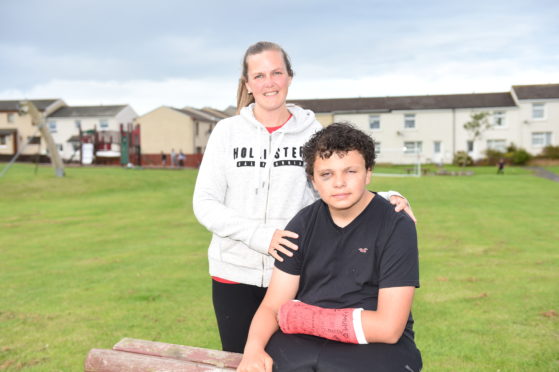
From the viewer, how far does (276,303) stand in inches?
114

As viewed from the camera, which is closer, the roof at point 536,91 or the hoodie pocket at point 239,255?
the hoodie pocket at point 239,255

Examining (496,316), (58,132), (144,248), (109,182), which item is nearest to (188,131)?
(58,132)

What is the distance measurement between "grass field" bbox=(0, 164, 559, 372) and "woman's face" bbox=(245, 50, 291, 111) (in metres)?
3.59

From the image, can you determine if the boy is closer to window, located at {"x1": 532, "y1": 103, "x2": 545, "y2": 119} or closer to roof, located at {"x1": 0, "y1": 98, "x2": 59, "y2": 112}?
window, located at {"x1": 532, "y1": 103, "x2": 545, "y2": 119}

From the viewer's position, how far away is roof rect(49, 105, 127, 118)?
73.2 meters

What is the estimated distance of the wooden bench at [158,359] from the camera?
3.16 meters

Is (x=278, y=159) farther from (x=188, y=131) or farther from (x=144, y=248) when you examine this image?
(x=188, y=131)

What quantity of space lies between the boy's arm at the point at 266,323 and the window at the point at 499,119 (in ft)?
209

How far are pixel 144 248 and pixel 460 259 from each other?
7.39 metres

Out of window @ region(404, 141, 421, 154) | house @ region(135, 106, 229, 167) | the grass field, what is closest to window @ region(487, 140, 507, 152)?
window @ region(404, 141, 421, 154)

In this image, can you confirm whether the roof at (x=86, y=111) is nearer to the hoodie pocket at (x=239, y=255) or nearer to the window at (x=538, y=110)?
the window at (x=538, y=110)

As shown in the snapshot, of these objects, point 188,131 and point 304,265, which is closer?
point 304,265

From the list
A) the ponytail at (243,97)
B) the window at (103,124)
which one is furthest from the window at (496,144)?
the ponytail at (243,97)

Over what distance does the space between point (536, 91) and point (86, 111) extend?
5801cm
